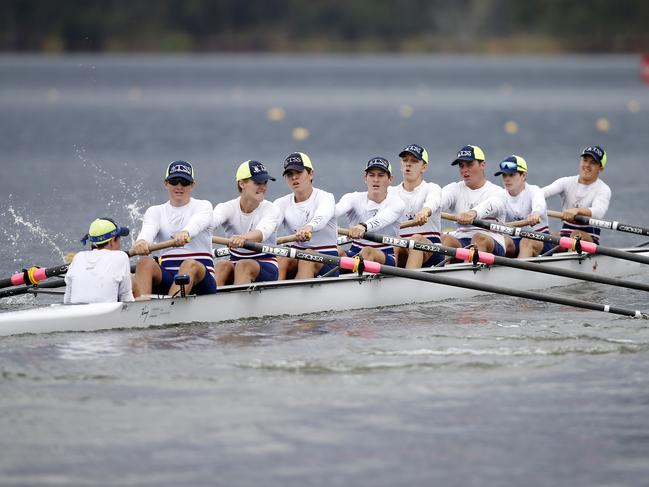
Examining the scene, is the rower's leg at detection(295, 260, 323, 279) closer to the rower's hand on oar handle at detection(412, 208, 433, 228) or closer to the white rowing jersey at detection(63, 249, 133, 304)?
the rower's hand on oar handle at detection(412, 208, 433, 228)

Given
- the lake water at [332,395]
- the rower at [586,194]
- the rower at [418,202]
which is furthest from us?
the rower at [586,194]

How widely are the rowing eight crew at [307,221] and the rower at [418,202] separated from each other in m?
0.01

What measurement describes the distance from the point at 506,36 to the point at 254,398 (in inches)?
4565

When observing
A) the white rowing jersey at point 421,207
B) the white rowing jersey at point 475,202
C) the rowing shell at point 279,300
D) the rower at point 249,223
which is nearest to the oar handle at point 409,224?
the white rowing jersey at point 421,207

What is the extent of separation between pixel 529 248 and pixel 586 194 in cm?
147

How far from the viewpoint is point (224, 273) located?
13.0 meters

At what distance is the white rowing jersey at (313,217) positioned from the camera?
43.8 ft

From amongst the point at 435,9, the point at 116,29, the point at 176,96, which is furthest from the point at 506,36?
the point at 176,96

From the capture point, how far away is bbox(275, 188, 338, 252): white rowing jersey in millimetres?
13344

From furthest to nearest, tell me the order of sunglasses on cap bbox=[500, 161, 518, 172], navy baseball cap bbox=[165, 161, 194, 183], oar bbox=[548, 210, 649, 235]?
oar bbox=[548, 210, 649, 235]
sunglasses on cap bbox=[500, 161, 518, 172]
navy baseball cap bbox=[165, 161, 194, 183]

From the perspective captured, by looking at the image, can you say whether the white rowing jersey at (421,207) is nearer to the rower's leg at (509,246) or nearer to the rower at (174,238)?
the rower's leg at (509,246)

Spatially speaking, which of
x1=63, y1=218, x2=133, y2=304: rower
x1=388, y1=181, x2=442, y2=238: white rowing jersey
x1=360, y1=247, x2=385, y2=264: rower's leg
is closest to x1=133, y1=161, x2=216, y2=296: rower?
x1=63, y1=218, x2=133, y2=304: rower

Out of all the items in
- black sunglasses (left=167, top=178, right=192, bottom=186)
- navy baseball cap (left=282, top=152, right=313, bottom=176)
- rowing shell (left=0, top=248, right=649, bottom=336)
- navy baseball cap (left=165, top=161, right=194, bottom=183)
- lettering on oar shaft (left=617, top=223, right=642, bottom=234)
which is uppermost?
navy baseball cap (left=282, top=152, right=313, bottom=176)

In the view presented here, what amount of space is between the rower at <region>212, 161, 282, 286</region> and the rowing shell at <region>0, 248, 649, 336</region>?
271mm
